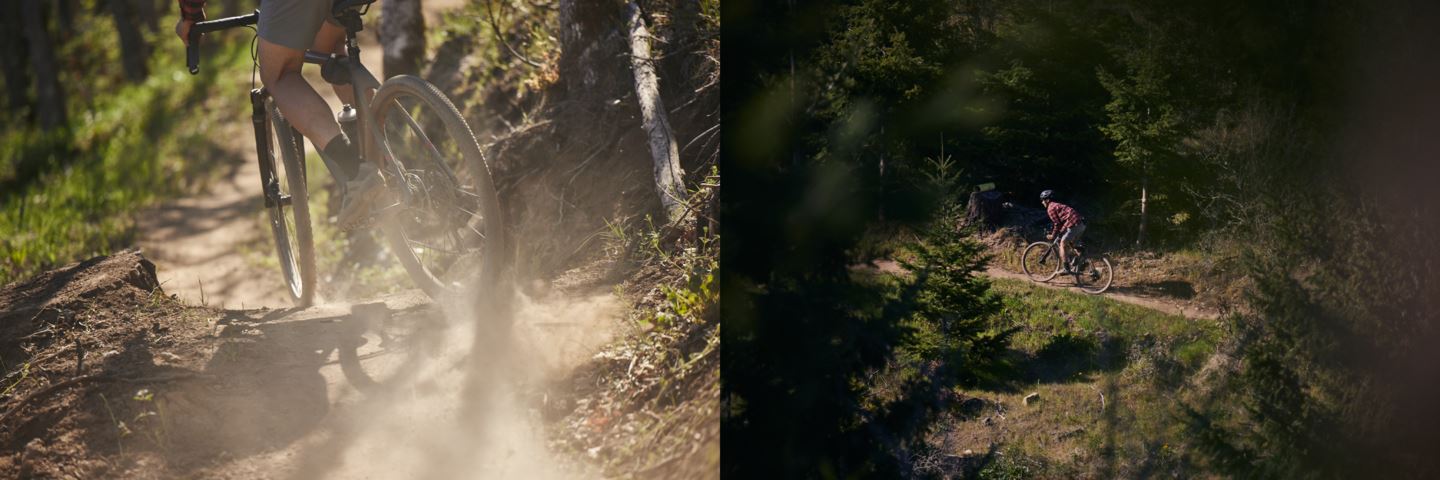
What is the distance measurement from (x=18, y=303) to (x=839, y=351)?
2309 mm

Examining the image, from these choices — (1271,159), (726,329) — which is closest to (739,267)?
(726,329)

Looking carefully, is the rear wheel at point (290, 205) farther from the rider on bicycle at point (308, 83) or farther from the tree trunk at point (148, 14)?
the tree trunk at point (148, 14)

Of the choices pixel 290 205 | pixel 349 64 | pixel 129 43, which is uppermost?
pixel 129 43

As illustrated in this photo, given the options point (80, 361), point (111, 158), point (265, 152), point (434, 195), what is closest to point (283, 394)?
point (80, 361)

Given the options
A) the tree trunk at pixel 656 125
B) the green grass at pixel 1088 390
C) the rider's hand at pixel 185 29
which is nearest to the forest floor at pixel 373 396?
the tree trunk at pixel 656 125

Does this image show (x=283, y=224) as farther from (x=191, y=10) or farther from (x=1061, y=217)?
(x=1061, y=217)

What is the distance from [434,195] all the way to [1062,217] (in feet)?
5.87

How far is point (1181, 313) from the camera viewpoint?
188 cm

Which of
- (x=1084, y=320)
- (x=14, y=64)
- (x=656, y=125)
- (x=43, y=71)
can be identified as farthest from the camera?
(x=14, y=64)

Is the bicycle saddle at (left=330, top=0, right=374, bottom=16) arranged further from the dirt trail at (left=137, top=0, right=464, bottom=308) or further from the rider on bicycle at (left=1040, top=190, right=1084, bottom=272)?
the rider on bicycle at (left=1040, top=190, right=1084, bottom=272)

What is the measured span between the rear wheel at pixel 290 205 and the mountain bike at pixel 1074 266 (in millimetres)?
2428

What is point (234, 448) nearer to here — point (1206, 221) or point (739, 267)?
point (739, 267)

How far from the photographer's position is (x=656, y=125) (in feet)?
7.91

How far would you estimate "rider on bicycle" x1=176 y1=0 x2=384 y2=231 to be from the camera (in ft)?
9.51
